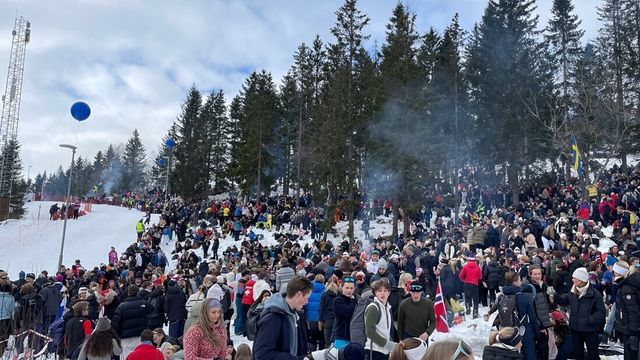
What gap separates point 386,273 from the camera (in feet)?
32.7

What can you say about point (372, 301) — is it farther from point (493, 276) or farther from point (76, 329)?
point (493, 276)

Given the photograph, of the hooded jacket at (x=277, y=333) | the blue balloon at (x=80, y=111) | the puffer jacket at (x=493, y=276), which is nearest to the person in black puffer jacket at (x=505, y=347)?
the hooded jacket at (x=277, y=333)

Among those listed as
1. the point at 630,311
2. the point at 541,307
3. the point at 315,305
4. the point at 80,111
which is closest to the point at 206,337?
the point at 315,305

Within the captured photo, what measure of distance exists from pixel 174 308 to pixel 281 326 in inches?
300

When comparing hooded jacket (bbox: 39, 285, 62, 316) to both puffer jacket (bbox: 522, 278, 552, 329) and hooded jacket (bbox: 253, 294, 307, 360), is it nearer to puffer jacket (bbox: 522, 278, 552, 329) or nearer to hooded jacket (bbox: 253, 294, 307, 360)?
hooded jacket (bbox: 253, 294, 307, 360)

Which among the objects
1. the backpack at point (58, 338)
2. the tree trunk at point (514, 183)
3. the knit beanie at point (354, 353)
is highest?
the tree trunk at point (514, 183)

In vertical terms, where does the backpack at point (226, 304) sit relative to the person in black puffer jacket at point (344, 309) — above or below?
below

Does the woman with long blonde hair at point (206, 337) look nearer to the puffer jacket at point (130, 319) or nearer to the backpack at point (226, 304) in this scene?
the puffer jacket at point (130, 319)

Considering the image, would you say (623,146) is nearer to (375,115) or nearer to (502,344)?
(375,115)

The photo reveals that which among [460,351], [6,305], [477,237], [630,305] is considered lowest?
[6,305]

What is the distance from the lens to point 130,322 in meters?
8.99

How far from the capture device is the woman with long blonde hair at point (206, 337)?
4754mm

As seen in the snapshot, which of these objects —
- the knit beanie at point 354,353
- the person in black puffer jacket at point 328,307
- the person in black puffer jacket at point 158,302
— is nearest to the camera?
the knit beanie at point 354,353

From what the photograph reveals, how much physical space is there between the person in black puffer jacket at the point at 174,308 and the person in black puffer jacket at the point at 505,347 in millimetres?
7322
